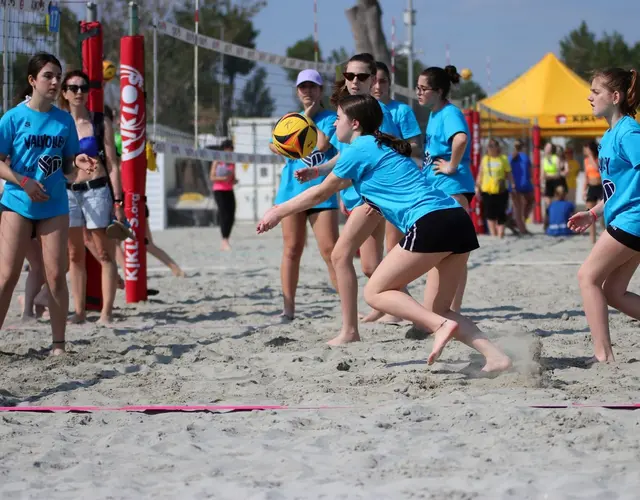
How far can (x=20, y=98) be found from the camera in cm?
575

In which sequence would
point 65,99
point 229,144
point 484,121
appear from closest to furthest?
1. point 65,99
2. point 229,144
3. point 484,121

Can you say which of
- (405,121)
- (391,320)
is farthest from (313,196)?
(391,320)

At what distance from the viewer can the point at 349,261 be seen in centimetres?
552

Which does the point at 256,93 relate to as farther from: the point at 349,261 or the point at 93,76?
the point at 349,261

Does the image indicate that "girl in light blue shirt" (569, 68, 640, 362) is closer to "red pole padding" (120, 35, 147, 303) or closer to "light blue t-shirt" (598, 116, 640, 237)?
"light blue t-shirt" (598, 116, 640, 237)

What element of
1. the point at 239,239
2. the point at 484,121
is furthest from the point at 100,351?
the point at 484,121

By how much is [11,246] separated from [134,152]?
8.80ft

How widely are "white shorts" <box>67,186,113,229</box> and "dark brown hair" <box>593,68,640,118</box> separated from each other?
11.1ft

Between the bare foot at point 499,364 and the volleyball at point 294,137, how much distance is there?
1.83 m

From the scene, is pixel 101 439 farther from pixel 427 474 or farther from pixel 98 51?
pixel 98 51

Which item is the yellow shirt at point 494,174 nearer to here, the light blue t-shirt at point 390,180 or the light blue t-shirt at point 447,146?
the light blue t-shirt at point 447,146

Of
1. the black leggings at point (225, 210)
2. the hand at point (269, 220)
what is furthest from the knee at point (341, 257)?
the black leggings at point (225, 210)

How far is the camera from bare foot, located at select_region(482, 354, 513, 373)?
172 inches

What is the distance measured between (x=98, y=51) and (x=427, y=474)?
518 cm
